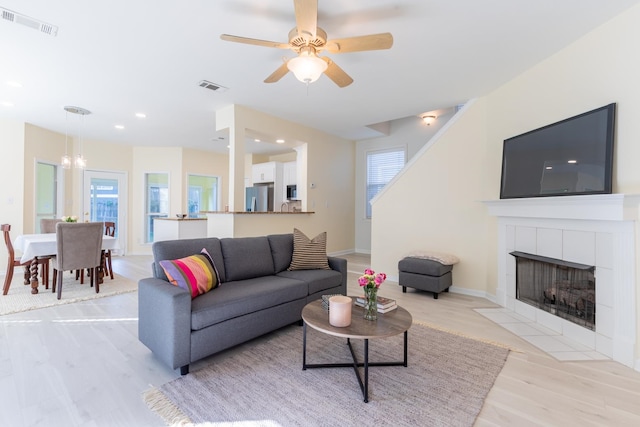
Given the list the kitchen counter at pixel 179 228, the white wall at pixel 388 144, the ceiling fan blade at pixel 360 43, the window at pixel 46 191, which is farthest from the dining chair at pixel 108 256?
the white wall at pixel 388 144

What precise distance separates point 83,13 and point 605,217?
4442mm

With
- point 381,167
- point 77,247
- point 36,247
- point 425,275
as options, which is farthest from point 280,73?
point 381,167

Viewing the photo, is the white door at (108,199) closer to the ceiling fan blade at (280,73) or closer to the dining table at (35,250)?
the dining table at (35,250)

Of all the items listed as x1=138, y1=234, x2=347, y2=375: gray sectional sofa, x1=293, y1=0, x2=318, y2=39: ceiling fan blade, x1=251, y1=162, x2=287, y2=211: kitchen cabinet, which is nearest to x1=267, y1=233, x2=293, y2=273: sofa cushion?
x1=138, y1=234, x2=347, y2=375: gray sectional sofa

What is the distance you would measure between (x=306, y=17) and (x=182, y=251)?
2.16 m

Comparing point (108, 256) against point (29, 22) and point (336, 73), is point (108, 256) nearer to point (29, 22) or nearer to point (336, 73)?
point (29, 22)

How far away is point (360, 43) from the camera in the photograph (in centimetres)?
221

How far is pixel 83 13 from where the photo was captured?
237 centimetres

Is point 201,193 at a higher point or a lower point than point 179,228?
higher

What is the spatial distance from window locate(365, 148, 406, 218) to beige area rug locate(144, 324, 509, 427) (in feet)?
15.7

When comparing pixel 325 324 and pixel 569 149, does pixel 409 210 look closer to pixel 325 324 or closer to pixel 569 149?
pixel 569 149

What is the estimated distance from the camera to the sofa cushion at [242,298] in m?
2.12

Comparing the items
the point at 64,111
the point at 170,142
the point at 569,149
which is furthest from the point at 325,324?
the point at 170,142

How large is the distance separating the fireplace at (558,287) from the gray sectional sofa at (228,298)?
6.64ft
